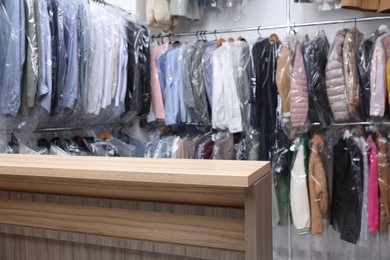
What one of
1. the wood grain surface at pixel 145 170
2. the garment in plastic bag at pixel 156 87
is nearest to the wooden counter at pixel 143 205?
the wood grain surface at pixel 145 170

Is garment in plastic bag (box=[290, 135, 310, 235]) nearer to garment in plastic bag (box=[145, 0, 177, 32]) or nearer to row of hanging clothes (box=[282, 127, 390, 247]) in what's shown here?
row of hanging clothes (box=[282, 127, 390, 247])

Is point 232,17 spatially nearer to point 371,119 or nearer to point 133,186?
point 371,119

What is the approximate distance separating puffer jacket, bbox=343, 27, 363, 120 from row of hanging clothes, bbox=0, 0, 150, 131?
1.41 meters

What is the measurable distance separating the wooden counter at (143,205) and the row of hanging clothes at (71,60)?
103cm

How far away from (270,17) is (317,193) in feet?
4.63

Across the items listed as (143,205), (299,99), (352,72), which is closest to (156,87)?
(299,99)

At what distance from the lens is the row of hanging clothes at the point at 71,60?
1.94 m

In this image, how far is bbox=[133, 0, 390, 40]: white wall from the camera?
275cm

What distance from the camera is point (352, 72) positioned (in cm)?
231

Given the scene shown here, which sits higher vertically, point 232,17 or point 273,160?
point 232,17

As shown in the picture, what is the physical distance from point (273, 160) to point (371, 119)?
646mm

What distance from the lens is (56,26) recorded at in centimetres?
217

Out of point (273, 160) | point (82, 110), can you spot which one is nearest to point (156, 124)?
point (82, 110)

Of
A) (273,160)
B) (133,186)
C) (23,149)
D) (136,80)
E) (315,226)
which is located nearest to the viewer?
(133,186)
